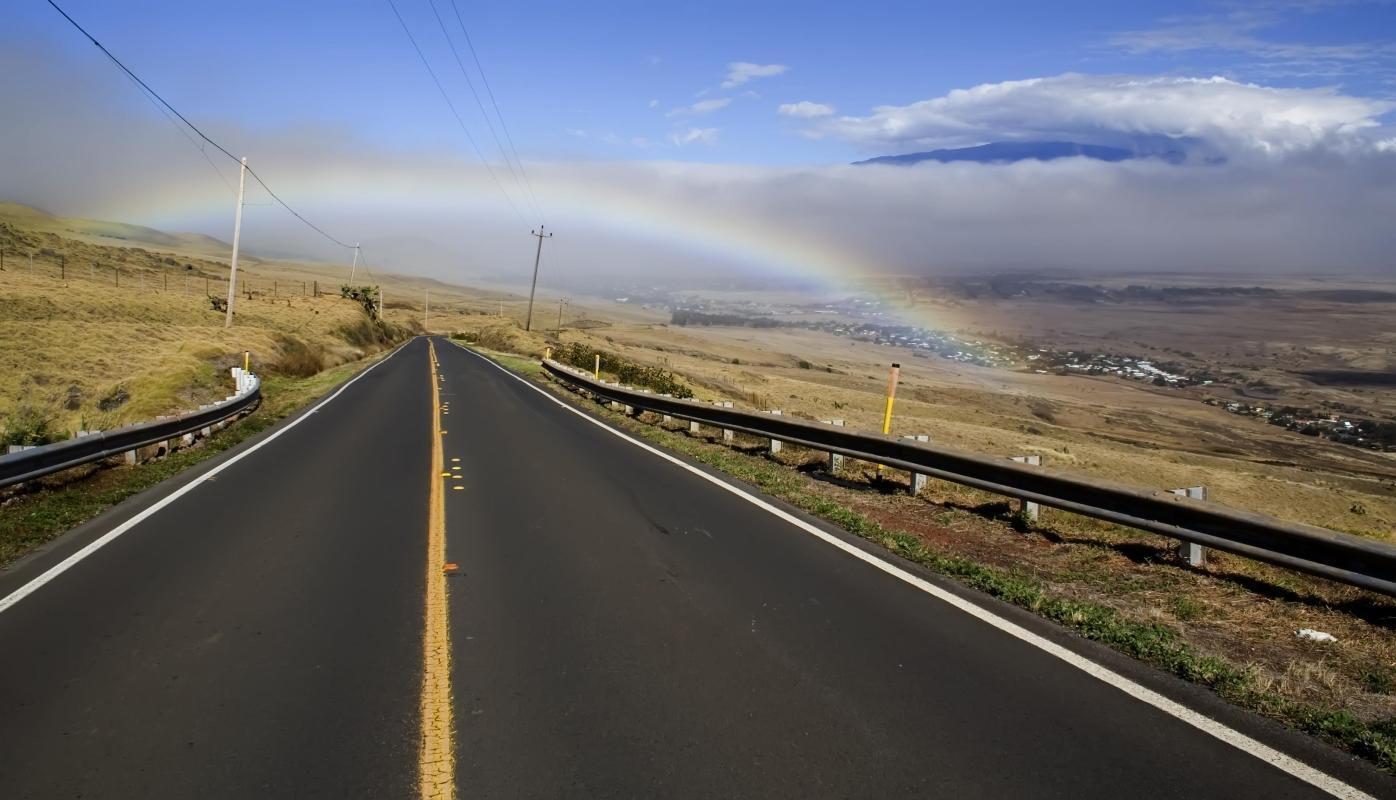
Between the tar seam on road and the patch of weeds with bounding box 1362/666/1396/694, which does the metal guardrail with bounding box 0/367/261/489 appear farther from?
the patch of weeds with bounding box 1362/666/1396/694

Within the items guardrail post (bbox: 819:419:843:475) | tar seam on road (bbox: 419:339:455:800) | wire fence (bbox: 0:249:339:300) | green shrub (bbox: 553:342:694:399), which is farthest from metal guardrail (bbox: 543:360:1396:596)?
wire fence (bbox: 0:249:339:300)

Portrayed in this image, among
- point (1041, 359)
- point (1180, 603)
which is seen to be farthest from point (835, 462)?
point (1041, 359)

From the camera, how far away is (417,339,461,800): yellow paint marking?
3.67 metres

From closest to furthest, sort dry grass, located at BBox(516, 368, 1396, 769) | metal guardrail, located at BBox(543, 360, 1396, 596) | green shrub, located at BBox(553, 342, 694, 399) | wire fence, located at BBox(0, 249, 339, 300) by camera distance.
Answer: dry grass, located at BBox(516, 368, 1396, 769) < metal guardrail, located at BBox(543, 360, 1396, 596) < green shrub, located at BBox(553, 342, 694, 399) < wire fence, located at BBox(0, 249, 339, 300)

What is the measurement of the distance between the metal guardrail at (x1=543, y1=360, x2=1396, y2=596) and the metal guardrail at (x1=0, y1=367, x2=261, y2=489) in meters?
9.55

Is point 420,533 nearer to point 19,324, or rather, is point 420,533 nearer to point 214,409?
point 214,409

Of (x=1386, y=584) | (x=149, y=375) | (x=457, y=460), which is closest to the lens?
(x=1386, y=584)

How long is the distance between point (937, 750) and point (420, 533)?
574 cm

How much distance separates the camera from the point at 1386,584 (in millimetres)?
5480

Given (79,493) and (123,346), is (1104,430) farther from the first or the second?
(79,493)

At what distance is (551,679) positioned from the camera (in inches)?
186

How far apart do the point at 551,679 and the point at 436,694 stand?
2.03 feet

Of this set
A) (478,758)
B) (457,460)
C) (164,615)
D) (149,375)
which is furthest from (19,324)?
(478,758)

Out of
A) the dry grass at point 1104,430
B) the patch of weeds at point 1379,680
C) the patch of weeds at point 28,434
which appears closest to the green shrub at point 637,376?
the dry grass at point 1104,430
